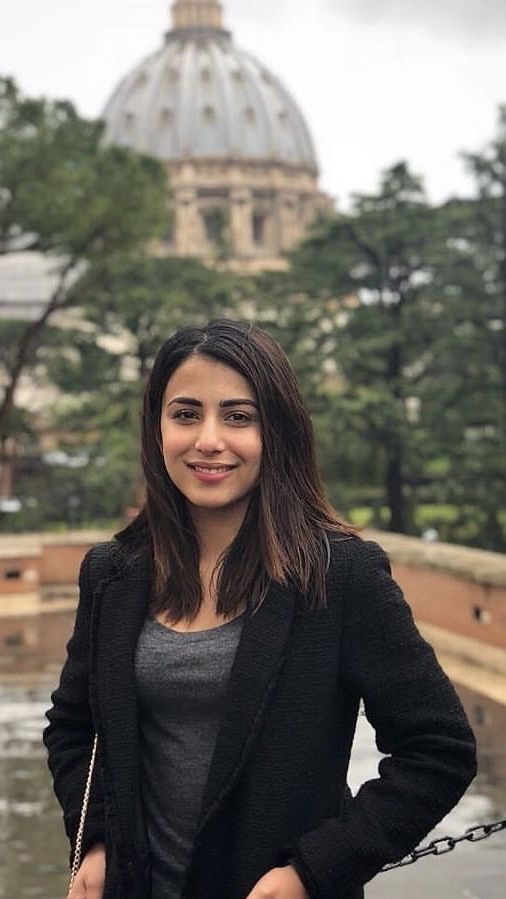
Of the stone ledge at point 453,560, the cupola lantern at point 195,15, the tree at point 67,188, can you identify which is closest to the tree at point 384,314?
the tree at point 67,188

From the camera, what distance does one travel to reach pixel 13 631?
37.7 feet

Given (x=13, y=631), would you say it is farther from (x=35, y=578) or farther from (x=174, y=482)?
(x=174, y=482)

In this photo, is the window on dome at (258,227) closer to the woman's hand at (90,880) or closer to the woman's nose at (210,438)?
the woman's nose at (210,438)

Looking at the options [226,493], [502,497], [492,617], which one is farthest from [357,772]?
[502,497]

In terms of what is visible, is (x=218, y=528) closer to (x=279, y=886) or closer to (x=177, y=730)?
(x=177, y=730)

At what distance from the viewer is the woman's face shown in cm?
232

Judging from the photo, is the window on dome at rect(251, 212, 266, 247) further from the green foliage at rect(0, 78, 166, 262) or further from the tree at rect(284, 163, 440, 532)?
the green foliage at rect(0, 78, 166, 262)

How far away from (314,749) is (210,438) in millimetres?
496

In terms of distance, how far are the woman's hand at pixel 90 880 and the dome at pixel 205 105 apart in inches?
3643

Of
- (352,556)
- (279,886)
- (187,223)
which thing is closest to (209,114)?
(187,223)

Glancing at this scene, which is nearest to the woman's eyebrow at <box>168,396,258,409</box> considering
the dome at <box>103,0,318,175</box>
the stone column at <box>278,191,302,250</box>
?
the stone column at <box>278,191,302,250</box>

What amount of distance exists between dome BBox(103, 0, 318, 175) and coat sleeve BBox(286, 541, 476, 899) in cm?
9257

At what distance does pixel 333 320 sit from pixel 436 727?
27.6m

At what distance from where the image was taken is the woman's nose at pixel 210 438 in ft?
7.57
